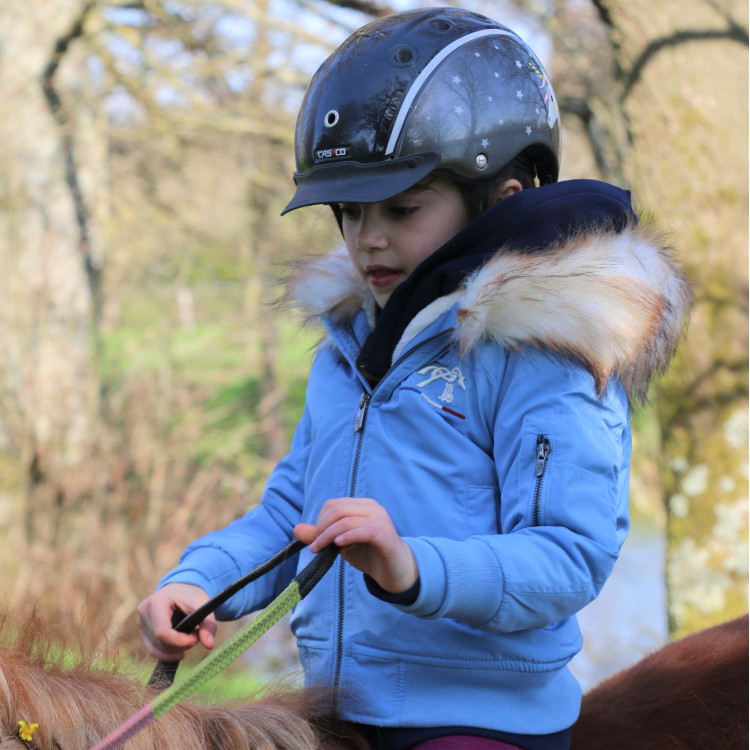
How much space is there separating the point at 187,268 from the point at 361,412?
6.61m

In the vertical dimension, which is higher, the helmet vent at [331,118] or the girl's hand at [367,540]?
the helmet vent at [331,118]

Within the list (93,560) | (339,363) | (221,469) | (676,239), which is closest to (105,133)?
(221,469)

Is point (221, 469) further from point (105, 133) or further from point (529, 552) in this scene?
point (529, 552)

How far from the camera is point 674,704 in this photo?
2.17 metres

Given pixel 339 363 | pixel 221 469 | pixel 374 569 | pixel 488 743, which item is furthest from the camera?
→ pixel 221 469

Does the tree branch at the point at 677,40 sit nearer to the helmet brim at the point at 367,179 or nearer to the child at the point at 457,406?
the child at the point at 457,406

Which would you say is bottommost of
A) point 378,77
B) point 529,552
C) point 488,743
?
point 488,743

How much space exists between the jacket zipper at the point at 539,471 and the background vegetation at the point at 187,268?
2.74 meters

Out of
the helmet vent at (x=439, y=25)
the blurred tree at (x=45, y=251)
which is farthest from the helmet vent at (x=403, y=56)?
the blurred tree at (x=45, y=251)

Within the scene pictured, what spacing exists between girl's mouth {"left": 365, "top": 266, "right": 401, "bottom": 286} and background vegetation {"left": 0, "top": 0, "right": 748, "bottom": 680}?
222cm

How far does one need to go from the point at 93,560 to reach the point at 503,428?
5229 millimetres

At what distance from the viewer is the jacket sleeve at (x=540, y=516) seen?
1.57 meters

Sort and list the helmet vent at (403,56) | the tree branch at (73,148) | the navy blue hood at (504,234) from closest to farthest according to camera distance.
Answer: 1. the navy blue hood at (504,234)
2. the helmet vent at (403,56)
3. the tree branch at (73,148)

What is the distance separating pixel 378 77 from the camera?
2.04m
